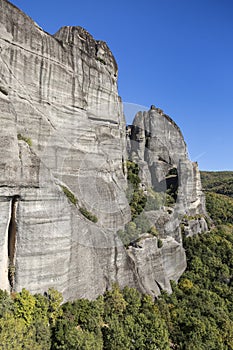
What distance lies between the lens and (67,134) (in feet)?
62.3

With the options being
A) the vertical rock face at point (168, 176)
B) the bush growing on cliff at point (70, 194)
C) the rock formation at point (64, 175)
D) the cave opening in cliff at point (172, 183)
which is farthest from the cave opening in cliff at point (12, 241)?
the cave opening in cliff at point (172, 183)

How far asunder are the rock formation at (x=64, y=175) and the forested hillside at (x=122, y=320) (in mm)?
954

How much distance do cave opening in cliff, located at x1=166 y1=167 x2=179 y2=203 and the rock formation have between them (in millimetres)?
9102

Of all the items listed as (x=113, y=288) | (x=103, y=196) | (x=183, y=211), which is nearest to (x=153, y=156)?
(x=183, y=211)

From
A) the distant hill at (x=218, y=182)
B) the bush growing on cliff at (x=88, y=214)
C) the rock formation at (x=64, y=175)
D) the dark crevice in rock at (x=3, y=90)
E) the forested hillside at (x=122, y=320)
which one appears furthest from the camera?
the distant hill at (x=218, y=182)

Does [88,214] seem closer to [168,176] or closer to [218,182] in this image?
[168,176]

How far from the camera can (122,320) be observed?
14578mm

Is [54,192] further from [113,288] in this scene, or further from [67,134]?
[113,288]

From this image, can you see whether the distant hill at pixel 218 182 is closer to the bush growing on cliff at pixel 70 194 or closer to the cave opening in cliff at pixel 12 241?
the bush growing on cliff at pixel 70 194

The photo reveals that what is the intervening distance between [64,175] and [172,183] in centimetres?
2490

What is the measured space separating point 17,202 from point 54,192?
6.60 feet

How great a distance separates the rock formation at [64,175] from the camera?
12180 mm

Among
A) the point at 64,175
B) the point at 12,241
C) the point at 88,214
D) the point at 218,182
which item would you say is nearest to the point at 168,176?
the point at 88,214

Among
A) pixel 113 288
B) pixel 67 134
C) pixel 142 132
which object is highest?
pixel 142 132
